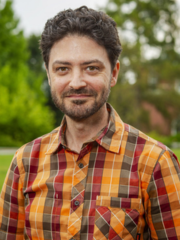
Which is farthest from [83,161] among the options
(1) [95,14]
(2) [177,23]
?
(2) [177,23]

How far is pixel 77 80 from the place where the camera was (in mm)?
1613

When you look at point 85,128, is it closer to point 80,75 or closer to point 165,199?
point 80,75

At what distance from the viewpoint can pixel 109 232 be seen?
1.54 m

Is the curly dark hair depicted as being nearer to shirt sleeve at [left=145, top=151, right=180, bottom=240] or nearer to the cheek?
the cheek

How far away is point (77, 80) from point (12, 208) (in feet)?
2.81

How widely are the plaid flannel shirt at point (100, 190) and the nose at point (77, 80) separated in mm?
312

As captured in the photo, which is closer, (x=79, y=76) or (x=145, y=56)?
(x=79, y=76)

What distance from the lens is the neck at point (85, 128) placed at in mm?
1765

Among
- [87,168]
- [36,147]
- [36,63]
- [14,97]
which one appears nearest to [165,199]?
[87,168]

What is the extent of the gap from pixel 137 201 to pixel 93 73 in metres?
Answer: 0.70

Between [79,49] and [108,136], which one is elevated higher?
[79,49]

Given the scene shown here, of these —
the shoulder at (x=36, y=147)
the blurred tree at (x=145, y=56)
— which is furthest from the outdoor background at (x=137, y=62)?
the shoulder at (x=36, y=147)

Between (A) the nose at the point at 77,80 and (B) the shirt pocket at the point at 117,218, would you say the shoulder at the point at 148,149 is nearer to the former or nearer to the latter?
(B) the shirt pocket at the point at 117,218

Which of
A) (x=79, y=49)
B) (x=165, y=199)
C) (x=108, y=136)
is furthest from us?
(x=108, y=136)
